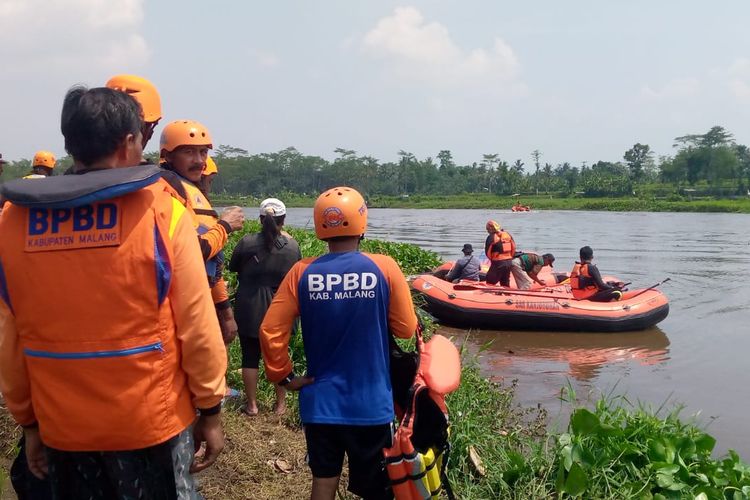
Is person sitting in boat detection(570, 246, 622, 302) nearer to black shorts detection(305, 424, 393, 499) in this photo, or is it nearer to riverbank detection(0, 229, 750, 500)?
riverbank detection(0, 229, 750, 500)

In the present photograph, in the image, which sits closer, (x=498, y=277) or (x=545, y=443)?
(x=545, y=443)

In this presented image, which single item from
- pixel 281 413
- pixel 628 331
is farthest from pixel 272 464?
pixel 628 331

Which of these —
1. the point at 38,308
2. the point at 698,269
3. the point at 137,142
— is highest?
the point at 137,142

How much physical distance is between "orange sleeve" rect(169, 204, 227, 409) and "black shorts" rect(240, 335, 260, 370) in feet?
9.73

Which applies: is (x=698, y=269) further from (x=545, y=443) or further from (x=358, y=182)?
(x=358, y=182)

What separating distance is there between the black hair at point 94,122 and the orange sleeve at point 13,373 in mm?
495

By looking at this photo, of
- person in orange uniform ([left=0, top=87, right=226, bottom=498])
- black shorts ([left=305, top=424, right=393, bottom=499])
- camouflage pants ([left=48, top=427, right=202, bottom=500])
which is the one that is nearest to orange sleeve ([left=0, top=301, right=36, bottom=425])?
person in orange uniform ([left=0, top=87, right=226, bottom=498])

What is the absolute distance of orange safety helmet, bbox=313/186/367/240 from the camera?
9.10ft

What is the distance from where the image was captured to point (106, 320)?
1.75 meters

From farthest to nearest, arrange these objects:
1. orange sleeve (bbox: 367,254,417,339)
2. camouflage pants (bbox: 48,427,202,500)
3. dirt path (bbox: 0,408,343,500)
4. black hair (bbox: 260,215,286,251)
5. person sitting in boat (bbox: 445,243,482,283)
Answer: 1. person sitting in boat (bbox: 445,243,482,283)
2. black hair (bbox: 260,215,286,251)
3. dirt path (bbox: 0,408,343,500)
4. orange sleeve (bbox: 367,254,417,339)
5. camouflage pants (bbox: 48,427,202,500)

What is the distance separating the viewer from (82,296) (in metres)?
1.75

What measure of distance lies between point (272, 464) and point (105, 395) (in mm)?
2297

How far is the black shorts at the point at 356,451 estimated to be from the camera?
2703mm

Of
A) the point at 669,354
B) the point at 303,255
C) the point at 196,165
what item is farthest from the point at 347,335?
the point at 669,354
